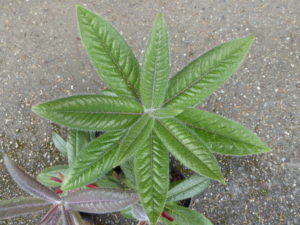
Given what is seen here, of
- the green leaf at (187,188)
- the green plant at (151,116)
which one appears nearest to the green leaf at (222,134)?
the green plant at (151,116)

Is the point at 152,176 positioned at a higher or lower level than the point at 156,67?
lower

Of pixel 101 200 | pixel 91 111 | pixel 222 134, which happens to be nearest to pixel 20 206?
pixel 101 200

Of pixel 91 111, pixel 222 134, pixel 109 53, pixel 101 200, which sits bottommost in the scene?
pixel 101 200

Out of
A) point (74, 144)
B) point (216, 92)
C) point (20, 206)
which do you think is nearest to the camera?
point (20, 206)

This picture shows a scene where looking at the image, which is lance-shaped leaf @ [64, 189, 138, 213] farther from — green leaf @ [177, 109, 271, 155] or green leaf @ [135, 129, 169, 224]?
green leaf @ [177, 109, 271, 155]

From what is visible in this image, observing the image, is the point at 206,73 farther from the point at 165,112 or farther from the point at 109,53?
the point at 109,53

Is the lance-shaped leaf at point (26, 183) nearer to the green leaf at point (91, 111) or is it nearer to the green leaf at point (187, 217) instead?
the green leaf at point (91, 111)

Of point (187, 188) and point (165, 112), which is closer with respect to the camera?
point (165, 112)

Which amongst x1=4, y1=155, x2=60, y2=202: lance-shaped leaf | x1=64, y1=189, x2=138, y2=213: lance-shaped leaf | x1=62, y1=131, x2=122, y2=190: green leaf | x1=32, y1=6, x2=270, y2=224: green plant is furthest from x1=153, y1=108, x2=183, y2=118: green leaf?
x1=4, y1=155, x2=60, y2=202: lance-shaped leaf

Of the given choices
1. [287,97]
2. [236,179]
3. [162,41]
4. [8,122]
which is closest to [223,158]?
[236,179]
